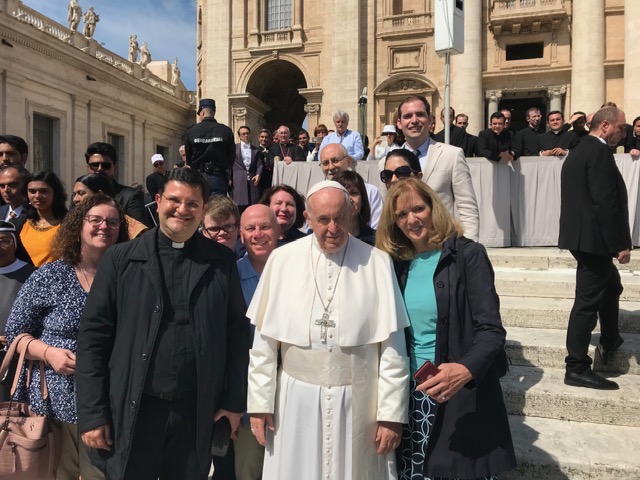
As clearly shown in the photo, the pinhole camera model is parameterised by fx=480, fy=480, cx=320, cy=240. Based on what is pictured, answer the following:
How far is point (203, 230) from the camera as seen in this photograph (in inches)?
144

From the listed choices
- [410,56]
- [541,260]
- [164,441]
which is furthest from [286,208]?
[410,56]

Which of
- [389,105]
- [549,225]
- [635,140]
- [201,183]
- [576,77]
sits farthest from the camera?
[389,105]

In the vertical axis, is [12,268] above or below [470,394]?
above

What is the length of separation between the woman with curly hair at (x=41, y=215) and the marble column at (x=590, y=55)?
1968cm

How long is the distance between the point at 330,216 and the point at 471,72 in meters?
19.6

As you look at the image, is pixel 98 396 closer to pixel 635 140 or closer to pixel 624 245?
pixel 624 245

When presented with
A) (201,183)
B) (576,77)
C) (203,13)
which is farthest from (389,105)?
(201,183)

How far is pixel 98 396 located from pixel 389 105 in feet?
70.2

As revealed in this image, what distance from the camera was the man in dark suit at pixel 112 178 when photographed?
445cm

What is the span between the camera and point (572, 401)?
3791 millimetres

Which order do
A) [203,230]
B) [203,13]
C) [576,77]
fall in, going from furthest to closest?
[203,13]
[576,77]
[203,230]

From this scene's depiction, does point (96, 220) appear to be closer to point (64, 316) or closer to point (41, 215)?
point (64, 316)

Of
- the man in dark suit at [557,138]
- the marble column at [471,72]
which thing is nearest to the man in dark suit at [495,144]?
the man in dark suit at [557,138]

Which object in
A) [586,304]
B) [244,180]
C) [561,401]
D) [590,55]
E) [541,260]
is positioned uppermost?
[590,55]
